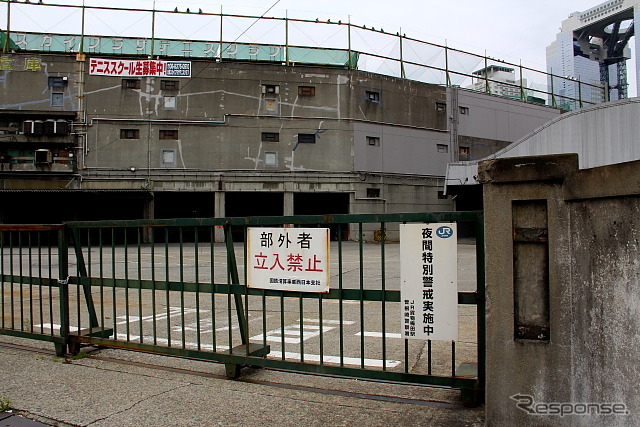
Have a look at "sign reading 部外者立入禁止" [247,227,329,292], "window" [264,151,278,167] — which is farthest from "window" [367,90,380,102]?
"sign reading 部外者立入禁止" [247,227,329,292]

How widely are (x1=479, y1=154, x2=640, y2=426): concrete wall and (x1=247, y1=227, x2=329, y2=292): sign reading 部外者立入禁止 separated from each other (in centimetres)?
159

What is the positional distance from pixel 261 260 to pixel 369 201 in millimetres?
33533

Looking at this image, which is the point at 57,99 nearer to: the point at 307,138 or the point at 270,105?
the point at 270,105

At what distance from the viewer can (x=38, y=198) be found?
35.2 m

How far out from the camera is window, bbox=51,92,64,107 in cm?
3400

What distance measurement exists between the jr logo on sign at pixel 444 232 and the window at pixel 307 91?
1360 inches

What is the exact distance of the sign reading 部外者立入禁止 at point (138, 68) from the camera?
112 feet

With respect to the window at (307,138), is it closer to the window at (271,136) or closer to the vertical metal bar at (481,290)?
the window at (271,136)

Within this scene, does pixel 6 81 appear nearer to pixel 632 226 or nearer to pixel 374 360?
pixel 374 360

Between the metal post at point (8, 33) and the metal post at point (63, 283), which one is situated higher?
the metal post at point (8, 33)

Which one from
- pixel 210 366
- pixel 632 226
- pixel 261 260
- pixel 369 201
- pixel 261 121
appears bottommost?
pixel 210 366

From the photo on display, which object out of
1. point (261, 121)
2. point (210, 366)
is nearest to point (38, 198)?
point (261, 121)

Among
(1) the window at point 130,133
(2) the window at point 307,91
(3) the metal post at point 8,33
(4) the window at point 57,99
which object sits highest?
(3) the metal post at point 8,33

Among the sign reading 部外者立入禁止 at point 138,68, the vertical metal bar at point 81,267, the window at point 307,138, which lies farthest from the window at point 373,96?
the vertical metal bar at point 81,267
